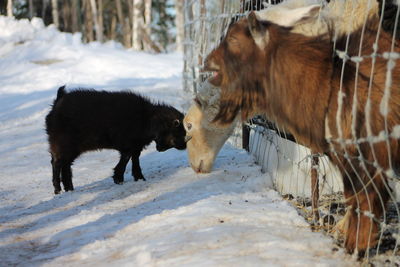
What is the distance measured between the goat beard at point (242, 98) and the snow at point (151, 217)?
693 mm

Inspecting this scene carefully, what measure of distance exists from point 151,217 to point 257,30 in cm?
163

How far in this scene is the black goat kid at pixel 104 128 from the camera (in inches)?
228

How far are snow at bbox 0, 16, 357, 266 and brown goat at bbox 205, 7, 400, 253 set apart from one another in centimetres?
35

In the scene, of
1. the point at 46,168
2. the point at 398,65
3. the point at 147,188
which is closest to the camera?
the point at 398,65

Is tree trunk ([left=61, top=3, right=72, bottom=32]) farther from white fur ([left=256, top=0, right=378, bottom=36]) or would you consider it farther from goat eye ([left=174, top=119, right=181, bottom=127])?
white fur ([left=256, top=0, right=378, bottom=36])

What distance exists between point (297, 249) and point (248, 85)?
91 cm

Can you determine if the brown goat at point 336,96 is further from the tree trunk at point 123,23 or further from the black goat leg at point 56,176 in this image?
the tree trunk at point 123,23

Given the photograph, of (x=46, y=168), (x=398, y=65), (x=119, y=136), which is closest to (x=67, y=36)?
(x=46, y=168)

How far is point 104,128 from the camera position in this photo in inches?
231

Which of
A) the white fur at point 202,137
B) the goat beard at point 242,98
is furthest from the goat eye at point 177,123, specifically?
the goat beard at point 242,98

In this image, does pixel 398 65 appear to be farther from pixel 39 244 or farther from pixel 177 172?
pixel 177 172

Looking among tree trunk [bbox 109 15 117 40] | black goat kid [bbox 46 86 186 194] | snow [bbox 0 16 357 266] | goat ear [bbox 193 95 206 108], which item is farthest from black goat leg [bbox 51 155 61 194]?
tree trunk [bbox 109 15 117 40]

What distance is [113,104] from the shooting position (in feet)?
19.7

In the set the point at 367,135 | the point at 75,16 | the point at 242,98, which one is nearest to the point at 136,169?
the point at 242,98
